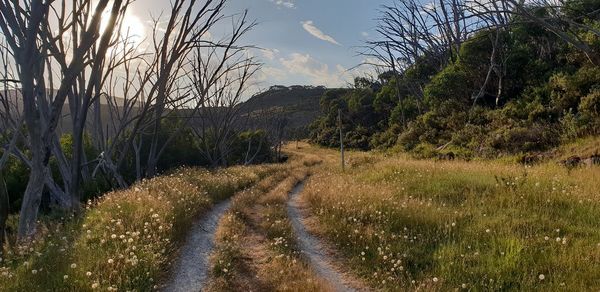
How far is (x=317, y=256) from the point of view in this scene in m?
7.28

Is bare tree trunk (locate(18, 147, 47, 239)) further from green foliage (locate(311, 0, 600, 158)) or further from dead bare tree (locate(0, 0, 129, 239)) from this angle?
green foliage (locate(311, 0, 600, 158))

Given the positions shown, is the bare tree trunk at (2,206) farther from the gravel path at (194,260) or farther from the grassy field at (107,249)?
the gravel path at (194,260)

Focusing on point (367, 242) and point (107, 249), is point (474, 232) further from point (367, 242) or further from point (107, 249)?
point (107, 249)

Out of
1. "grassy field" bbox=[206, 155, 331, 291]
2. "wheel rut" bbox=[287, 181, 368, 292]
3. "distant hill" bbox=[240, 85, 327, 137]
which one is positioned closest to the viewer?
"grassy field" bbox=[206, 155, 331, 291]

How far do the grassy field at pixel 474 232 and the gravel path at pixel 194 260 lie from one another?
213 cm

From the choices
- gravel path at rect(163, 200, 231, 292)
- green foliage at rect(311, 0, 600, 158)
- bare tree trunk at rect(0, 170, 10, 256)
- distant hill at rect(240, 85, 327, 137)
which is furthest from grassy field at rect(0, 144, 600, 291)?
distant hill at rect(240, 85, 327, 137)

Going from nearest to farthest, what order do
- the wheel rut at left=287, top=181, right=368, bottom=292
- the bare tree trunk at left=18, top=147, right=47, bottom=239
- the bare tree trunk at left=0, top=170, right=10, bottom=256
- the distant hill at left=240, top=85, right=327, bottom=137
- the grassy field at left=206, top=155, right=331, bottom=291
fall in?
the grassy field at left=206, top=155, right=331, bottom=291 → the wheel rut at left=287, top=181, right=368, bottom=292 → the bare tree trunk at left=18, top=147, right=47, bottom=239 → the bare tree trunk at left=0, top=170, right=10, bottom=256 → the distant hill at left=240, top=85, right=327, bottom=137

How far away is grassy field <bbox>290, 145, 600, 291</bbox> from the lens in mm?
5414

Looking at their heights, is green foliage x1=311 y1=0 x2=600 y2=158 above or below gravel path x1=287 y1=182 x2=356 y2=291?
above

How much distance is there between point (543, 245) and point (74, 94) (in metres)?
9.97

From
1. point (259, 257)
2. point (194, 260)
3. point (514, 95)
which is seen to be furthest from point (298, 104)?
point (194, 260)

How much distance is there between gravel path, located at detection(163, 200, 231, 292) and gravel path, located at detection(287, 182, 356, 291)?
1576 millimetres

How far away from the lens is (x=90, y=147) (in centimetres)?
2661

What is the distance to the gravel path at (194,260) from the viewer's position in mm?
5781
